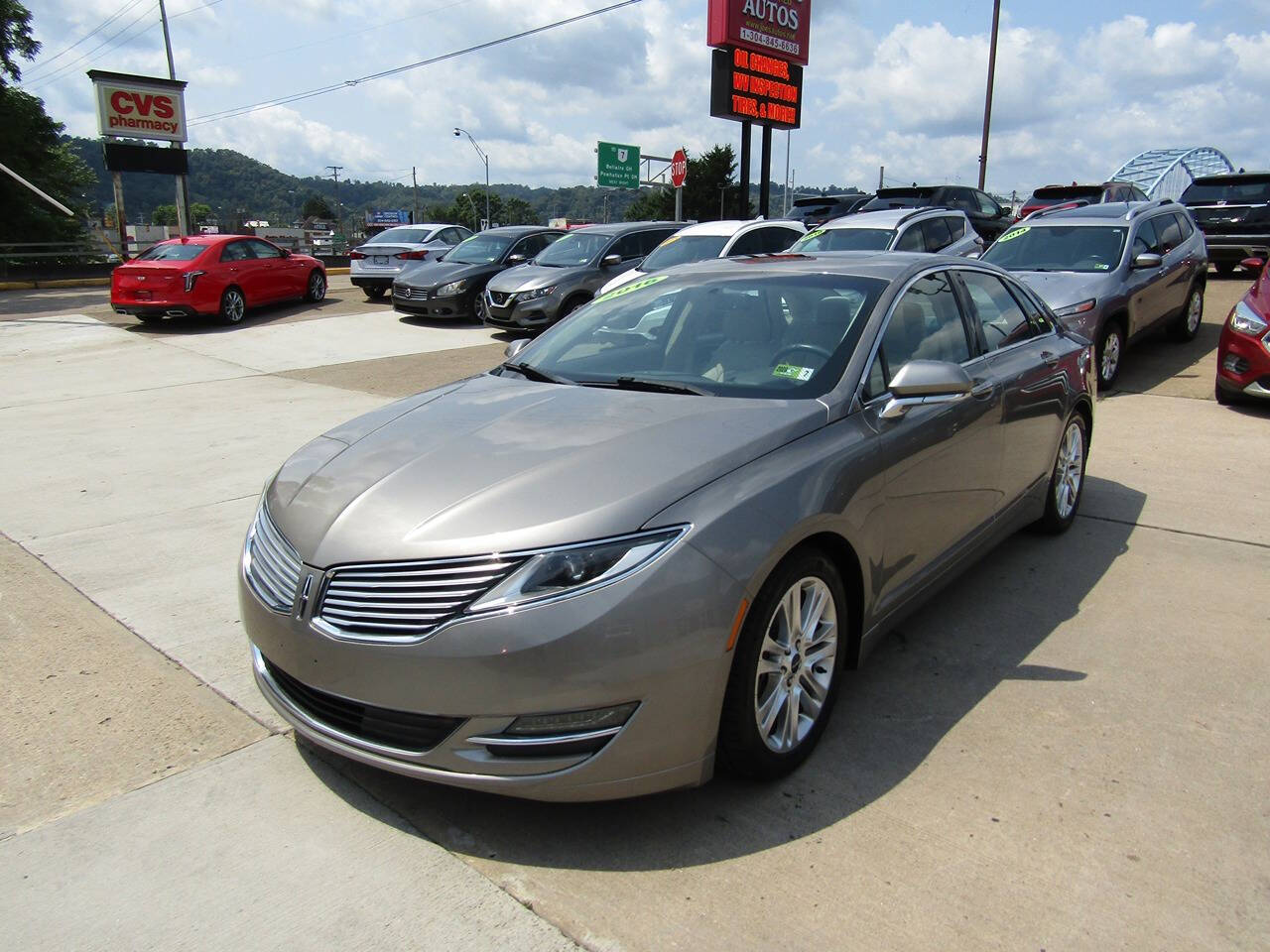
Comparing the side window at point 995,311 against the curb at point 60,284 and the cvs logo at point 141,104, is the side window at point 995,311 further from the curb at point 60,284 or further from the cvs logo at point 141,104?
the cvs logo at point 141,104

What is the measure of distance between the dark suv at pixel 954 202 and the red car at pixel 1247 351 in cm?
982

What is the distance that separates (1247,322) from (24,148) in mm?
37913

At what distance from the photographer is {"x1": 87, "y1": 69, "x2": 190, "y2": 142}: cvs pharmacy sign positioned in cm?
2650

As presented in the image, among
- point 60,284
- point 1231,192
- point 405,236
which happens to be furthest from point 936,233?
point 60,284

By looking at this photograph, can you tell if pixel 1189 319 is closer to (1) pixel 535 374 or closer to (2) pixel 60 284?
(1) pixel 535 374

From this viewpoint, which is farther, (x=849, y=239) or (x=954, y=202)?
(x=954, y=202)

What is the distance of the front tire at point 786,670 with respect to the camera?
2.74 meters

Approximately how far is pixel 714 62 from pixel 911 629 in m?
19.7

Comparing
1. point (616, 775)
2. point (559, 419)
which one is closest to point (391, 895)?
point (616, 775)

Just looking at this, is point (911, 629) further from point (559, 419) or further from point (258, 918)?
point (258, 918)

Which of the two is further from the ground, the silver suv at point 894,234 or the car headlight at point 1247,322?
the silver suv at point 894,234

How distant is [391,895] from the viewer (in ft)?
8.20

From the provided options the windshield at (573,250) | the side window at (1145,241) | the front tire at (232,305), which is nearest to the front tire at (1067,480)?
the side window at (1145,241)

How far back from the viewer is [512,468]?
2.86m
